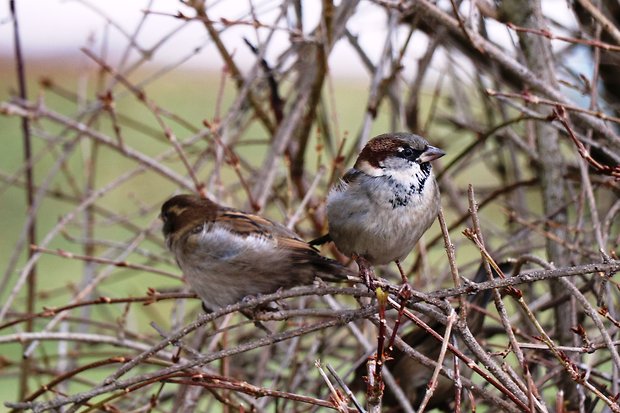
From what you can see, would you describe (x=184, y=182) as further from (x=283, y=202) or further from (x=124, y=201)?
(x=124, y=201)

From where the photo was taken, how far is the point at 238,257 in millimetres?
2686

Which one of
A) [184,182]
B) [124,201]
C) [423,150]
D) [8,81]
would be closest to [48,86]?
[184,182]

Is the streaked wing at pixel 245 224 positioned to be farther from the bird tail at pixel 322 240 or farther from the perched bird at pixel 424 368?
the perched bird at pixel 424 368

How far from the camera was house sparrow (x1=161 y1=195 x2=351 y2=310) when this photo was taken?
103 inches

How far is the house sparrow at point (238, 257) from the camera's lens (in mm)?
2615

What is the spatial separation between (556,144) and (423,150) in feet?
2.21

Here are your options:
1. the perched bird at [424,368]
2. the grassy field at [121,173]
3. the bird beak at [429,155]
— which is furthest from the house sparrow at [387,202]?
the grassy field at [121,173]

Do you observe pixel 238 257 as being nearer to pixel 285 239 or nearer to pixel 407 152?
pixel 285 239

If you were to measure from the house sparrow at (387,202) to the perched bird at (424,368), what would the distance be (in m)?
0.30

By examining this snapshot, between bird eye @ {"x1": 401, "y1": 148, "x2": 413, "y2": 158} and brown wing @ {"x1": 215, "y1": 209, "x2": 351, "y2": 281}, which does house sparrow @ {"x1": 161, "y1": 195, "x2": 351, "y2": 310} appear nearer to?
brown wing @ {"x1": 215, "y1": 209, "x2": 351, "y2": 281}

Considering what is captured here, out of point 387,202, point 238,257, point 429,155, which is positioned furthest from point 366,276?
point 238,257

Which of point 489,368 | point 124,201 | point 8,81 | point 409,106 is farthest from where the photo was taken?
point 8,81

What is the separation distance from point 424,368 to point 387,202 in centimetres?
74

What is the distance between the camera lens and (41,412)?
6.46ft
